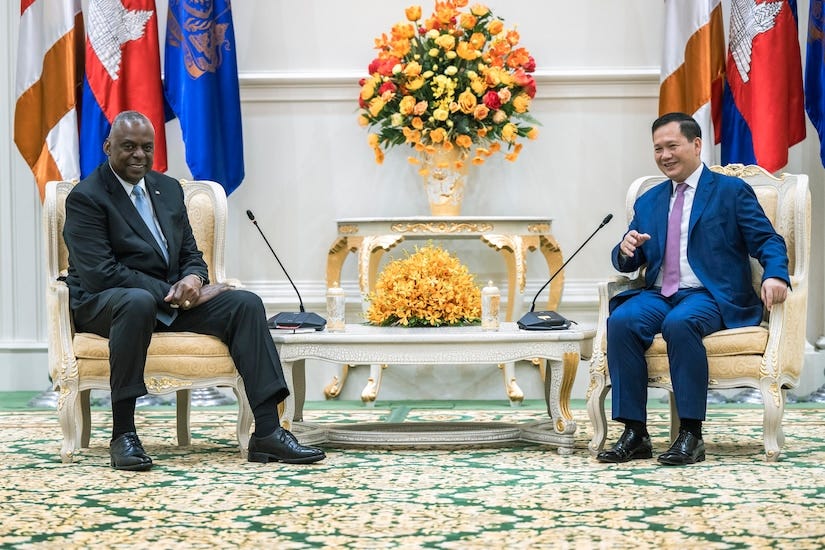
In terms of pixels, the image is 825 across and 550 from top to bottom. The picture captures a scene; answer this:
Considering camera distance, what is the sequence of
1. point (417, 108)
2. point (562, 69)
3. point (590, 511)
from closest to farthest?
point (590, 511), point (417, 108), point (562, 69)

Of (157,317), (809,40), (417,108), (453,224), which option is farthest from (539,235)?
(157,317)

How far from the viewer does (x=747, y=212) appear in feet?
13.8

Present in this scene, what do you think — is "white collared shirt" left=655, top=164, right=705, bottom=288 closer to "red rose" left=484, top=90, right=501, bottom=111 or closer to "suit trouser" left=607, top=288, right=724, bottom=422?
"suit trouser" left=607, top=288, right=724, bottom=422

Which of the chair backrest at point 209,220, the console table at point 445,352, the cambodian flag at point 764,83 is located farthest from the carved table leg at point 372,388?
the cambodian flag at point 764,83

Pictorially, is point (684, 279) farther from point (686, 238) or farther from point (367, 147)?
point (367, 147)

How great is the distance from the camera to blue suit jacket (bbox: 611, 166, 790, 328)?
4.14 metres

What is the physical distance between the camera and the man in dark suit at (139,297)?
4.01 m

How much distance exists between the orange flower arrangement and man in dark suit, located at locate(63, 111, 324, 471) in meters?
0.49

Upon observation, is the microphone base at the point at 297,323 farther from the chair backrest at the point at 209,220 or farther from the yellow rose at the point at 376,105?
the yellow rose at the point at 376,105

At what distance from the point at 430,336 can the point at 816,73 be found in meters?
2.71

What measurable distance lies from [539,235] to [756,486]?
2.47 metres

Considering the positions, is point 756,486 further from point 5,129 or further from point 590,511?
point 5,129

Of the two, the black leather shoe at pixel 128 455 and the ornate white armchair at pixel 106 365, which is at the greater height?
the ornate white armchair at pixel 106 365

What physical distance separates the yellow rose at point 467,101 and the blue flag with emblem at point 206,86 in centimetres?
118
